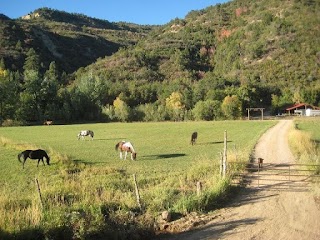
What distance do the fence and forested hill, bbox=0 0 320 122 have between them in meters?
76.8

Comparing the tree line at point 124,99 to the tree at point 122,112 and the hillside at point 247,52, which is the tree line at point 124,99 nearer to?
the tree at point 122,112

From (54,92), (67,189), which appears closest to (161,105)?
(54,92)

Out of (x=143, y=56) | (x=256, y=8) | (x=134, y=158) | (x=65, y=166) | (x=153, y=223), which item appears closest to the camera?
(x=153, y=223)

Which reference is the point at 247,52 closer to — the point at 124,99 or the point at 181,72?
the point at 181,72

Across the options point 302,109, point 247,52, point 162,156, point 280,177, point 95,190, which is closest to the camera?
point 95,190

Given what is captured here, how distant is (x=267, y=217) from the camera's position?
1241 centimetres

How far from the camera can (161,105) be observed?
104312 millimetres

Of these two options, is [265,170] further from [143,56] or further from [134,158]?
[143,56]

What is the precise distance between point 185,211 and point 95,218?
131 inches

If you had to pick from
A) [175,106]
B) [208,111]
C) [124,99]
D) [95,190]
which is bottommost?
[95,190]

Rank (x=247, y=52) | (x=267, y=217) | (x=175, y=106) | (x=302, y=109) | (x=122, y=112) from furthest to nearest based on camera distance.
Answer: (x=247, y=52) → (x=302, y=109) → (x=175, y=106) → (x=122, y=112) → (x=267, y=217)

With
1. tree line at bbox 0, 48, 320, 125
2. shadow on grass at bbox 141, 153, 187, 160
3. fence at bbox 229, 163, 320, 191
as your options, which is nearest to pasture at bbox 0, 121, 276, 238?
shadow on grass at bbox 141, 153, 187, 160

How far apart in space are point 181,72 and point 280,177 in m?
144

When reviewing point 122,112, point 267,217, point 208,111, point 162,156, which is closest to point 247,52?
point 208,111
